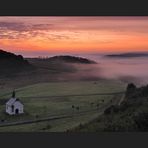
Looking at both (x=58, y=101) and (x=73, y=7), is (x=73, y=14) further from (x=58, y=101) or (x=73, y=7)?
(x=58, y=101)

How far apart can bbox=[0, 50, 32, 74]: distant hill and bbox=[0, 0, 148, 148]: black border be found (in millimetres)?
682

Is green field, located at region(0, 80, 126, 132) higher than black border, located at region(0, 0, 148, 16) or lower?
lower

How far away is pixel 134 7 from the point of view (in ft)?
42.5

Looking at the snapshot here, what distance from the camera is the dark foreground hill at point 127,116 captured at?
13047 millimetres

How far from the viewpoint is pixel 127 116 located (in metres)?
13.1

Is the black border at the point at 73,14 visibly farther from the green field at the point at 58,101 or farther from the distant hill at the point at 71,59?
the distant hill at the point at 71,59

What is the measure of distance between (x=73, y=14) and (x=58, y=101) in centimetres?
143

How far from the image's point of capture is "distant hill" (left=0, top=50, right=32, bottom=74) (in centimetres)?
1311

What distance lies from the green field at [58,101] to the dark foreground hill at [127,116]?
133 mm

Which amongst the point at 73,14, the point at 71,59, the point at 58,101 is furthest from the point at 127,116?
the point at 73,14

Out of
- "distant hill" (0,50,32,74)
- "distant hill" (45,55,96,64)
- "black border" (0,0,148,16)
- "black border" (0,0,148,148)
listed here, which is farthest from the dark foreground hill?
"distant hill" (0,50,32,74)

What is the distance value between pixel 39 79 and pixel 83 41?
3.13 ft

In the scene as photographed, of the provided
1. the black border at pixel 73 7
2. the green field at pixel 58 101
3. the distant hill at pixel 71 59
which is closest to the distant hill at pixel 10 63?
the green field at pixel 58 101

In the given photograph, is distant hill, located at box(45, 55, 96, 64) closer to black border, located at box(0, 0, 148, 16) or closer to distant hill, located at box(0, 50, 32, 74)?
distant hill, located at box(0, 50, 32, 74)
